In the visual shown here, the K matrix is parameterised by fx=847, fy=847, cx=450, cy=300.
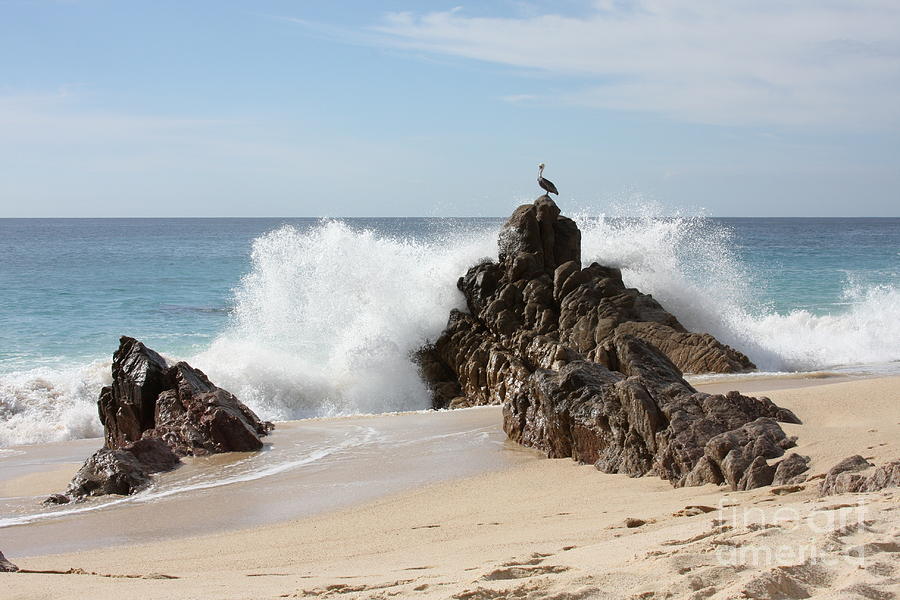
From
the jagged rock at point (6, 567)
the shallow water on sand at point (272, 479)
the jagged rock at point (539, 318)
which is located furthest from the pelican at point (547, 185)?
the jagged rock at point (6, 567)

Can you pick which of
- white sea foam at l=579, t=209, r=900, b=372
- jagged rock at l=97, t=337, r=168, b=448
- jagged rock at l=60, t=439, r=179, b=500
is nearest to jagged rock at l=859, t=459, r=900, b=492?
jagged rock at l=60, t=439, r=179, b=500

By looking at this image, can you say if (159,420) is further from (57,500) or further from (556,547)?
(556,547)

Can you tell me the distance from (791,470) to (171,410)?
22.3 ft

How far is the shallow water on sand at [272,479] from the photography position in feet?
21.2

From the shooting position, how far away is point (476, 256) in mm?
15797

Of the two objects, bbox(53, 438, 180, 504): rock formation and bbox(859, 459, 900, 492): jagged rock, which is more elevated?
bbox(859, 459, 900, 492): jagged rock

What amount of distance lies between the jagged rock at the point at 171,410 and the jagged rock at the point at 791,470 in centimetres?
565

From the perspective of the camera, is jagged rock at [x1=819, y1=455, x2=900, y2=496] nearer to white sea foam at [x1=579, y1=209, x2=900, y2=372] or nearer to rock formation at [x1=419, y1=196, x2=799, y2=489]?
rock formation at [x1=419, y1=196, x2=799, y2=489]

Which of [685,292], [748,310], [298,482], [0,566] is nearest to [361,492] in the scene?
[298,482]

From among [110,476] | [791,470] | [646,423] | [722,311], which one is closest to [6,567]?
[110,476]

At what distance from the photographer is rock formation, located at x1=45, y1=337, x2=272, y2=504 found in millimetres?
8219

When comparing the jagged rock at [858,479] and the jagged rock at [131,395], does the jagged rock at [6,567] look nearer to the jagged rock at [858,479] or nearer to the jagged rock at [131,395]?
the jagged rock at [858,479]

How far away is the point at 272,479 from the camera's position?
7.85 metres

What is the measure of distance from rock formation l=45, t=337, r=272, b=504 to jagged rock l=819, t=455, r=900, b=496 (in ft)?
18.9
